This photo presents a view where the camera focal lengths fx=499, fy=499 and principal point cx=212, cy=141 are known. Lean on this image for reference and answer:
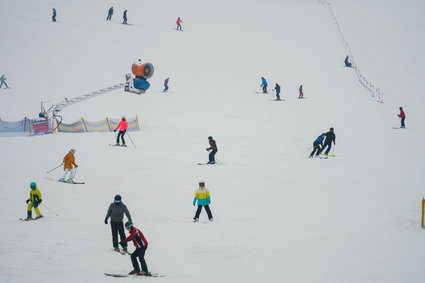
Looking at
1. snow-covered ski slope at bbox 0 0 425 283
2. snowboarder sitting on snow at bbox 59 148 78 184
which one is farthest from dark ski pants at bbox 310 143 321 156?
snowboarder sitting on snow at bbox 59 148 78 184

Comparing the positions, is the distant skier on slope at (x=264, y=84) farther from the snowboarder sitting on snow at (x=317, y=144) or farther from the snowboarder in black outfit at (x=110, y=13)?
the snowboarder in black outfit at (x=110, y=13)

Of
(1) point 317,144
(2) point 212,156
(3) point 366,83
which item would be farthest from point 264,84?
(2) point 212,156

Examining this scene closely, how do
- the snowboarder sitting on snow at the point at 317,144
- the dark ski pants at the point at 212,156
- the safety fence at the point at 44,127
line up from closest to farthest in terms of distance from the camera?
the dark ski pants at the point at 212,156 < the snowboarder sitting on snow at the point at 317,144 < the safety fence at the point at 44,127

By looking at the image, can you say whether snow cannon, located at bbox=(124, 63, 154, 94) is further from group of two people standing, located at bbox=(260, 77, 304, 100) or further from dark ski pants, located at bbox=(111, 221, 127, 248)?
dark ski pants, located at bbox=(111, 221, 127, 248)

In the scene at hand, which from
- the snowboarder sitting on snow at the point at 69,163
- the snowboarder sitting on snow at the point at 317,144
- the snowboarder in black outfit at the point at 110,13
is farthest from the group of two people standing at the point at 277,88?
the snowboarder sitting on snow at the point at 69,163

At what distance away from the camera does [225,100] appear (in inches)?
1341

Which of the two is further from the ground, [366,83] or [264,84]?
[366,83]

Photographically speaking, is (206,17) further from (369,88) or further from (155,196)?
(155,196)

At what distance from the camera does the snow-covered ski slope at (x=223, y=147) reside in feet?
36.9

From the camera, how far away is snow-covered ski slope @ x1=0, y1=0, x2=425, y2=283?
36.9 ft

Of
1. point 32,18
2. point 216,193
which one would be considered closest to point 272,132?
point 216,193

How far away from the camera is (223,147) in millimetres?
23953

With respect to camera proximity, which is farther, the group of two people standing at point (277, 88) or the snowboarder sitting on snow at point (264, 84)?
the snowboarder sitting on snow at point (264, 84)

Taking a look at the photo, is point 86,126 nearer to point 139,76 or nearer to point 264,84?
point 139,76
